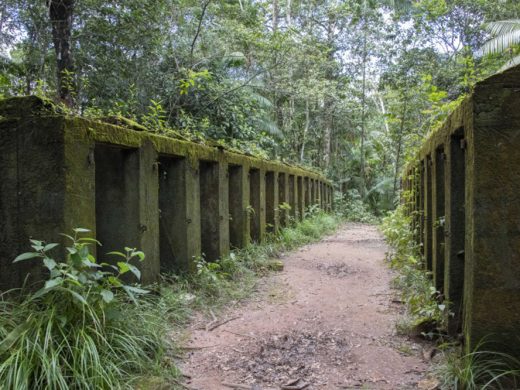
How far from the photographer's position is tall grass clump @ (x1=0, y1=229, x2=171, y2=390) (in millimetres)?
2574

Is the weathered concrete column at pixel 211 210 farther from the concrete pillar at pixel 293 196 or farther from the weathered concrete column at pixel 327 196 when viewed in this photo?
the weathered concrete column at pixel 327 196

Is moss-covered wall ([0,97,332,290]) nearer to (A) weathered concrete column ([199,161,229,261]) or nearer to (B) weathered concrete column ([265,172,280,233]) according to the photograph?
(A) weathered concrete column ([199,161,229,261])

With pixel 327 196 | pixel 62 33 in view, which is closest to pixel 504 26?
pixel 327 196

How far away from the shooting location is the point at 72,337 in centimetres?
286

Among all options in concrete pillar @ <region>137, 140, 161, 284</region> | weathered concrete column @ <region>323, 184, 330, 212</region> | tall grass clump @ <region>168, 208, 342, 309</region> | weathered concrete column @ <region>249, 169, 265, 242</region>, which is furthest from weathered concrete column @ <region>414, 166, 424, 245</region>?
weathered concrete column @ <region>323, 184, 330, 212</region>

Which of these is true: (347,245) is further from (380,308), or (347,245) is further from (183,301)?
(183,301)

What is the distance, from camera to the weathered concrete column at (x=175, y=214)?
223 inches

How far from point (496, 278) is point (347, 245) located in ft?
27.4

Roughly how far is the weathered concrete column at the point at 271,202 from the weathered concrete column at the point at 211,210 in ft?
11.6

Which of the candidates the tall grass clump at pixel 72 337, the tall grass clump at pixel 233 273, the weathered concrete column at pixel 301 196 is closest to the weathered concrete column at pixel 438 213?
the tall grass clump at pixel 233 273

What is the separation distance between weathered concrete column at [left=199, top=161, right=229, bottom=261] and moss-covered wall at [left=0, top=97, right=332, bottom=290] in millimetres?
16

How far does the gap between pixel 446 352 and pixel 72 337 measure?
2875 mm

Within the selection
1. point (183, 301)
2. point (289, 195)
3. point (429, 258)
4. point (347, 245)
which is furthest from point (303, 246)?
point (183, 301)

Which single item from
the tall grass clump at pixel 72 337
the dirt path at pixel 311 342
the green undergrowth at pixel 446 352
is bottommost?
the dirt path at pixel 311 342
